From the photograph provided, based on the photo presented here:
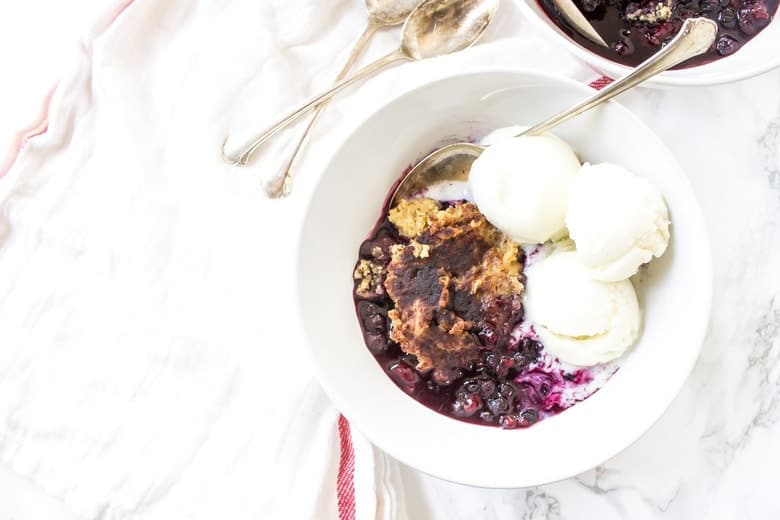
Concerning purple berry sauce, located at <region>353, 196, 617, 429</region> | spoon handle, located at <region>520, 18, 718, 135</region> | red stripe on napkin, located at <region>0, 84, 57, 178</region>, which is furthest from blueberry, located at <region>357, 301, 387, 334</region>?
red stripe on napkin, located at <region>0, 84, 57, 178</region>

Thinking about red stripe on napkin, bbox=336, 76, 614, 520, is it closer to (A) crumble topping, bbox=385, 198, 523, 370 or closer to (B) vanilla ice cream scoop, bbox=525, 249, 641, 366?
(A) crumble topping, bbox=385, 198, 523, 370

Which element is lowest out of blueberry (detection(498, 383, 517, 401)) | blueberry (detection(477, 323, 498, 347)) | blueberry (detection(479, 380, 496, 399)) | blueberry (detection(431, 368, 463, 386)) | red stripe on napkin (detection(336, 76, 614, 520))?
red stripe on napkin (detection(336, 76, 614, 520))

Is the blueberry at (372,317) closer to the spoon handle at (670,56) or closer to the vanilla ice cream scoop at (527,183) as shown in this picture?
the vanilla ice cream scoop at (527,183)

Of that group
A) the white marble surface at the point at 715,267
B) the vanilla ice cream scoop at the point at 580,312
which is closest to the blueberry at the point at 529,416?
the vanilla ice cream scoop at the point at 580,312

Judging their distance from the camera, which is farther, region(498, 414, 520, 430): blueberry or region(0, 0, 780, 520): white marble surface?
region(0, 0, 780, 520): white marble surface

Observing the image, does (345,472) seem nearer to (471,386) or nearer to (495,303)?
(471,386)

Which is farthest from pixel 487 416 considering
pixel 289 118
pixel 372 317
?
pixel 289 118
